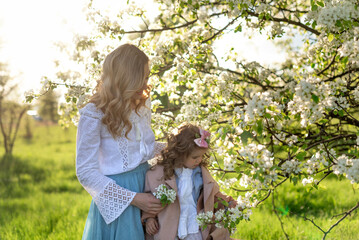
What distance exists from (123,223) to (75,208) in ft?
14.3

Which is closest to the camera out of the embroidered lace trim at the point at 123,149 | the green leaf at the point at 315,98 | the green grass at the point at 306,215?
the green leaf at the point at 315,98

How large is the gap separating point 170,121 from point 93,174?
1.56 m

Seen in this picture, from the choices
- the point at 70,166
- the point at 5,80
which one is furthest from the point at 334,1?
the point at 5,80

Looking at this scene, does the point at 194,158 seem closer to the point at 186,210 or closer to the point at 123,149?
the point at 186,210

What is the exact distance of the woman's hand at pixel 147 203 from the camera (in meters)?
2.23

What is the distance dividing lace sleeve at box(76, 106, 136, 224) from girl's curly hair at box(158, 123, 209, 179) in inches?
11.9

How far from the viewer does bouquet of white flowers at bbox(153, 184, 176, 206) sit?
2.22m

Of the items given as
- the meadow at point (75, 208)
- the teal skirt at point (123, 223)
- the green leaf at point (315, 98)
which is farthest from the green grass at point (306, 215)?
the teal skirt at point (123, 223)

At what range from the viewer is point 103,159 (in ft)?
7.58

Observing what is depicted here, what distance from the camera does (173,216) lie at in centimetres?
233

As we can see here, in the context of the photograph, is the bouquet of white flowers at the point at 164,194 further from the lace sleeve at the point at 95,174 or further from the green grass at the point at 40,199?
the green grass at the point at 40,199

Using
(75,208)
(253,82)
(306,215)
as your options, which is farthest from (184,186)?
(75,208)

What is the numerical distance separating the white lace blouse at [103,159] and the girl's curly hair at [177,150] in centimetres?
15

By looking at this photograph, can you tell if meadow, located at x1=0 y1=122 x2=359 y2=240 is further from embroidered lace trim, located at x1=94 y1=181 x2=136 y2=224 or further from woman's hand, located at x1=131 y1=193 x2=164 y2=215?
embroidered lace trim, located at x1=94 y1=181 x2=136 y2=224
